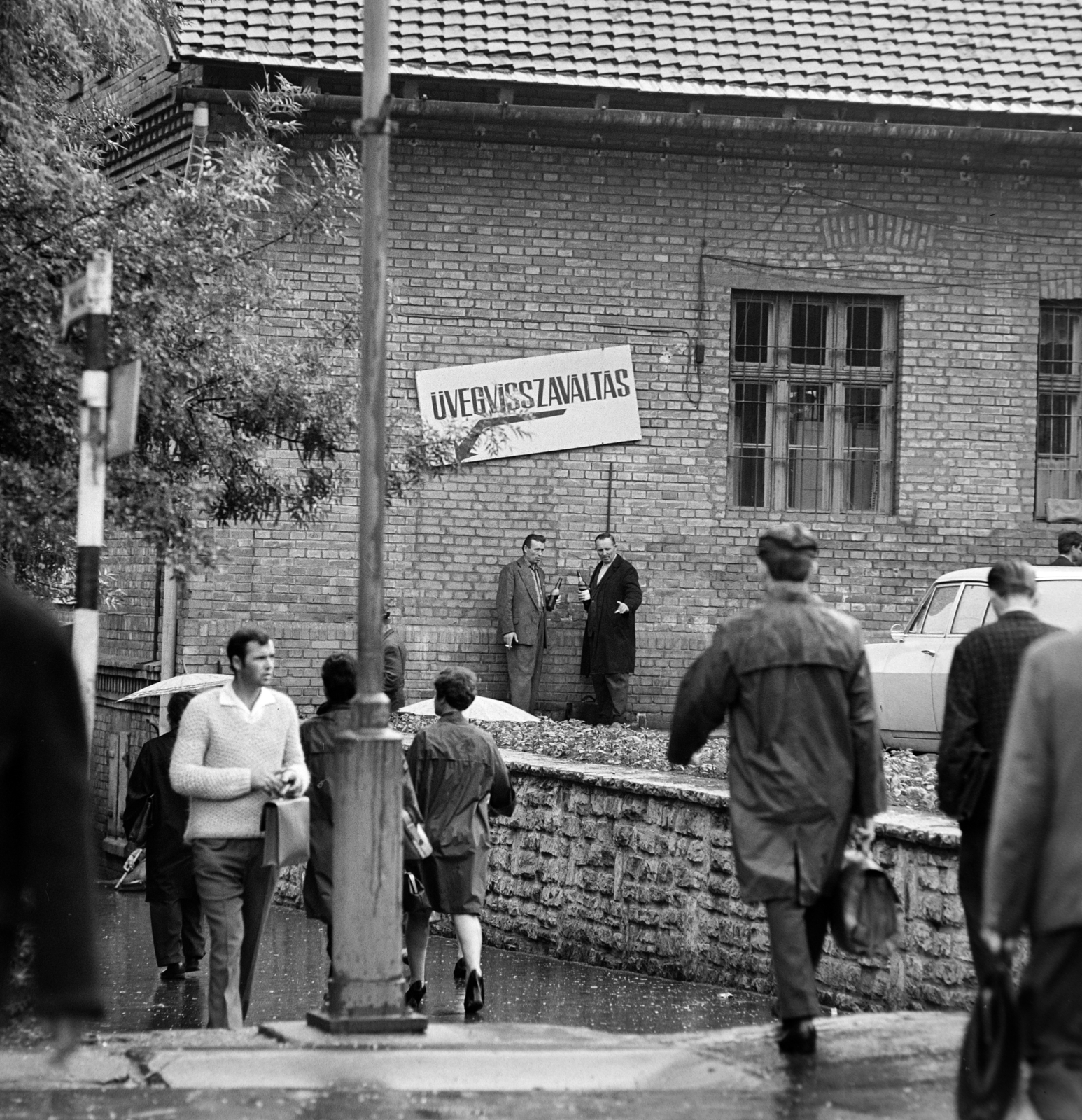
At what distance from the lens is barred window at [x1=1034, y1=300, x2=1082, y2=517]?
708 inches

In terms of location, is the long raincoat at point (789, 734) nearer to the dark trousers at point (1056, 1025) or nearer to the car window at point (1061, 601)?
the dark trousers at point (1056, 1025)

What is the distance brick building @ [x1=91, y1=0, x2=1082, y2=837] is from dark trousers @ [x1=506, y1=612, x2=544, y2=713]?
1.00ft

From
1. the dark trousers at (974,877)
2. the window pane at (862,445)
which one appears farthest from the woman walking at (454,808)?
the window pane at (862,445)

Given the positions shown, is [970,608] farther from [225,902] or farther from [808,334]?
[225,902]

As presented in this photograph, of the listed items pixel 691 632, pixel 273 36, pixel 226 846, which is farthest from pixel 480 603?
pixel 226 846

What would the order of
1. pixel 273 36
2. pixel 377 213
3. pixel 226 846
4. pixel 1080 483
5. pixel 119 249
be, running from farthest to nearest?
pixel 1080 483 < pixel 273 36 < pixel 119 249 < pixel 226 846 < pixel 377 213

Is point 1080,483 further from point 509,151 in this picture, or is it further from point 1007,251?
point 509,151

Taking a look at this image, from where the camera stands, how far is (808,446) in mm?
17844

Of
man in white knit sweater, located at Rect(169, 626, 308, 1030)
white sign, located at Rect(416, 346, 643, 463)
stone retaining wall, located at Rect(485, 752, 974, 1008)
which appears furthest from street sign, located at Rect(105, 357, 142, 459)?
white sign, located at Rect(416, 346, 643, 463)

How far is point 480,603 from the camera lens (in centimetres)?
1716

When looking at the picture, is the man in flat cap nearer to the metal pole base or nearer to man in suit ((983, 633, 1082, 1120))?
the metal pole base

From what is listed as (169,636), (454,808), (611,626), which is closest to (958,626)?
(611,626)

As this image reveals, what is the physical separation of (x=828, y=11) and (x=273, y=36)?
5595 millimetres

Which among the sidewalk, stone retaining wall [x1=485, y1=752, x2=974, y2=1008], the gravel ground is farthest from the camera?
the gravel ground
